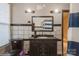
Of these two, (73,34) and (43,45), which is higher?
(73,34)

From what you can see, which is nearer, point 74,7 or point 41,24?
point 74,7

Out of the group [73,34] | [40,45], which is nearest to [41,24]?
[40,45]

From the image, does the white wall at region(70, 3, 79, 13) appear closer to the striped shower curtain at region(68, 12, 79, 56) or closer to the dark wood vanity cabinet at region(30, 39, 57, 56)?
the striped shower curtain at region(68, 12, 79, 56)

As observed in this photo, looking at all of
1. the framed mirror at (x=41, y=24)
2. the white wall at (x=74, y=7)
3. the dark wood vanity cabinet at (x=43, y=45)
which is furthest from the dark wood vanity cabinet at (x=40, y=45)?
the white wall at (x=74, y=7)

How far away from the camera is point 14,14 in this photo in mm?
1043

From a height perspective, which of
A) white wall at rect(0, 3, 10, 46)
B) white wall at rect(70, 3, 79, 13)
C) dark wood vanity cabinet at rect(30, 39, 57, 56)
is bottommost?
dark wood vanity cabinet at rect(30, 39, 57, 56)

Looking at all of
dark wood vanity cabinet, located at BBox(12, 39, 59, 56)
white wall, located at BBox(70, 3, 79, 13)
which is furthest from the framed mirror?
white wall, located at BBox(70, 3, 79, 13)

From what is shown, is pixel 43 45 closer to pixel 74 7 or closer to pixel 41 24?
pixel 41 24

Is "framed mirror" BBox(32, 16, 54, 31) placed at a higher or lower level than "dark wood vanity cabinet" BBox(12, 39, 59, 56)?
higher

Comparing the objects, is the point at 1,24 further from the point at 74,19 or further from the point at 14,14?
the point at 74,19

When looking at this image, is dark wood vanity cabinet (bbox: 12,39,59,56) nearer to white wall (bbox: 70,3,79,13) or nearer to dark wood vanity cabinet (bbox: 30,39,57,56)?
dark wood vanity cabinet (bbox: 30,39,57,56)

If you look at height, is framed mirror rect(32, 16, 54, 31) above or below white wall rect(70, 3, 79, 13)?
below

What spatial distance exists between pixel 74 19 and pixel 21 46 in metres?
0.49

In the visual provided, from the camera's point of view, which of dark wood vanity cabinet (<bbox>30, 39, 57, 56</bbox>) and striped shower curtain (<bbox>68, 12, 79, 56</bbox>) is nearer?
striped shower curtain (<bbox>68, 12, 79, 56</bbox>)
